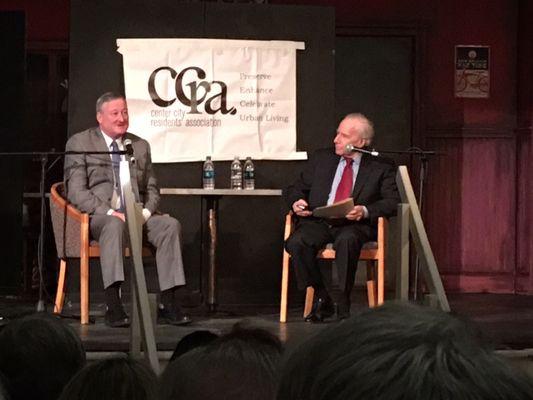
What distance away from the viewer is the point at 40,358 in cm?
160

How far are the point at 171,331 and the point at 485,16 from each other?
423 cm

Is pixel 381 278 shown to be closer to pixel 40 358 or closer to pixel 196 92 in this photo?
pixel 196 92

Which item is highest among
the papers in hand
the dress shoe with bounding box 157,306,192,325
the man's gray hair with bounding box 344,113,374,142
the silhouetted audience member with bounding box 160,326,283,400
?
the man's gray hair with bounding box 344,113,374,142

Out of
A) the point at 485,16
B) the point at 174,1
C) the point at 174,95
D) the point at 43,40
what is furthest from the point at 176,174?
the point at 485,16

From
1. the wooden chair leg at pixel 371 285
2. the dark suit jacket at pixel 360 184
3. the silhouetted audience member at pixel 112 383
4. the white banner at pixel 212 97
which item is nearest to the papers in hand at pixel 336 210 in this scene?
the dark suit jacket at pixel 360 184

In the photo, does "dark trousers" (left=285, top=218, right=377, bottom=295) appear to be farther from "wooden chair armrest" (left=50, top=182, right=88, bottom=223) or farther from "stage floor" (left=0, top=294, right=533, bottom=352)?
"wooden chair armrest" (left=50, top=182, right=88, bottom=223)

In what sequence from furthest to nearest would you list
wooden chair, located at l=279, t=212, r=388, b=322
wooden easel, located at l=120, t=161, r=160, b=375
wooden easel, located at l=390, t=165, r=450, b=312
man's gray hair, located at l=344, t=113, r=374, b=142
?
man's gray hair, located at l=344, t=113, r=374, b=142 < wooden chair, located at l=279, t=212, r=388, b=322 < wooden easel, located at l=390, t=165, r=450, b=312 < wooden easel, located at l=120, t=161, r=160, b=375

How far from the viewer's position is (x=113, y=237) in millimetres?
5371

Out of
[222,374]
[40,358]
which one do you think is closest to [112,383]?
[222,374]

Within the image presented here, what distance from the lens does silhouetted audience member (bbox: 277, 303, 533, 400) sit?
19.7 inches

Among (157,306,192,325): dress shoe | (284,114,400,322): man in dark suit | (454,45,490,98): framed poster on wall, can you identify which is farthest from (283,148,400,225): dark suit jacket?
(454,45,490,98): framed poster on wall

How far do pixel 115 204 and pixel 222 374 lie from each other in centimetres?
487

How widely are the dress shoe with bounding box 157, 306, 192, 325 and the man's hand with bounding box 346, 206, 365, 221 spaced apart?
3.39 feet

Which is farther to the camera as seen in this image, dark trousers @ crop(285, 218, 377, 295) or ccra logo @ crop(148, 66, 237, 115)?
ccra logo @ crop(148, 66, 237, 115)
